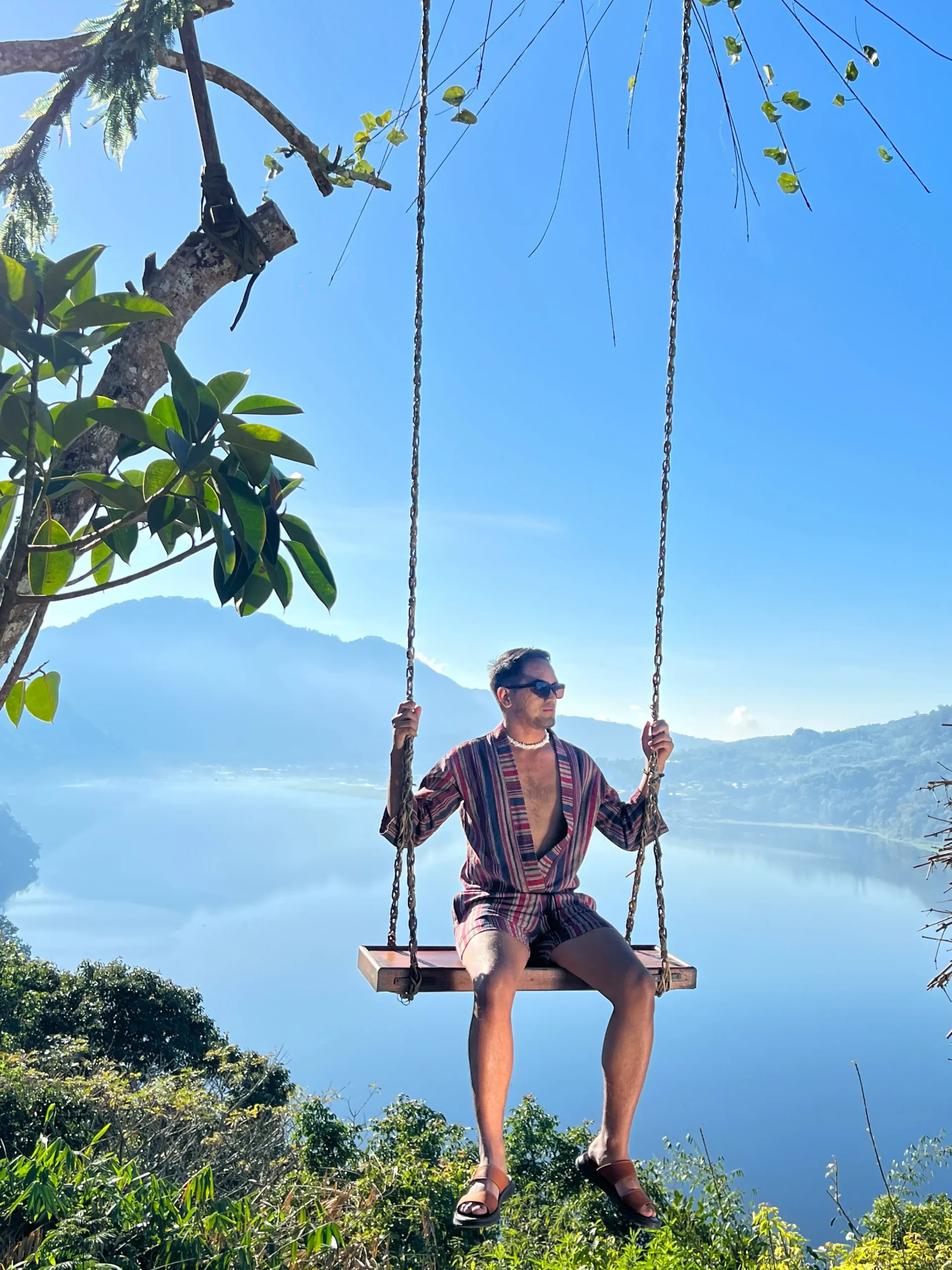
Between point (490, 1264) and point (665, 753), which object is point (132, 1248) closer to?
point (665, 753)

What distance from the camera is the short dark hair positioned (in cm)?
236

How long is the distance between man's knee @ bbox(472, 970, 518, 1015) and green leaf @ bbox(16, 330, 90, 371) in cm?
137

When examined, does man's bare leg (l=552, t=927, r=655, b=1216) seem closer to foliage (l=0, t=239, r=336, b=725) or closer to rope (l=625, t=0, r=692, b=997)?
rope (l=625, t=0, r=692, b=997)

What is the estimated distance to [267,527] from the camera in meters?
1.92

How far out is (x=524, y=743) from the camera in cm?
240

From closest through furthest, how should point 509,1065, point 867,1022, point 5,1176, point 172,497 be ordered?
point 172,497
point 509,1065
point 5,1176
point 867,1022

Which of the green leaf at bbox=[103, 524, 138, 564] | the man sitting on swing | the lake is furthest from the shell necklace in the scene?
the lake

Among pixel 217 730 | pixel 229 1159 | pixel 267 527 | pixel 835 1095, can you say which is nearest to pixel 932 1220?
pixel 229 1159

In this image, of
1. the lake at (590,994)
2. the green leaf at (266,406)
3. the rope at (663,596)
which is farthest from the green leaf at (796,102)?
the lake at (590,994)

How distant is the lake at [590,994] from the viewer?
267ft

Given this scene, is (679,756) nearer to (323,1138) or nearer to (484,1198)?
(323,1138)

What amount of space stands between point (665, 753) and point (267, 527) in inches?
41.7

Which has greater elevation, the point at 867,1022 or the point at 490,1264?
the point at 490,1264

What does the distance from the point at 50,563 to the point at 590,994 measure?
308 feet
